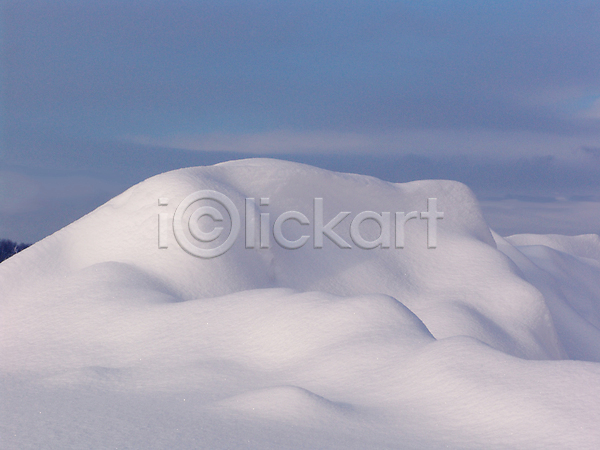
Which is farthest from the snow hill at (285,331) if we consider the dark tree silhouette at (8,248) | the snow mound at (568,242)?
the dark tree silhouette at (8,248)

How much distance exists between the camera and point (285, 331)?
666 cm

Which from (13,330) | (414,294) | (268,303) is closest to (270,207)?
(414,294)

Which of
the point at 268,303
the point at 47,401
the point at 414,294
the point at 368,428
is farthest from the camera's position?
the point at 414,294

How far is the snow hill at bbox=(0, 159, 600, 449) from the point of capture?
174 inches

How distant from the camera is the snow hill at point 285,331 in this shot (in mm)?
4426

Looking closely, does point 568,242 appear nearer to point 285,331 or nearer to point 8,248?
point 285,331

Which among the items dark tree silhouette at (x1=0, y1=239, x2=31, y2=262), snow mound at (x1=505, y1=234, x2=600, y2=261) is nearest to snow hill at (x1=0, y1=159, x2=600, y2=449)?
snow mound at (x1=505, y1=234, x2=600, y2=261)

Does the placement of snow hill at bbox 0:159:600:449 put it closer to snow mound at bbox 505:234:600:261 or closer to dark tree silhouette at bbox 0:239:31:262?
snow mound at bbox 505:234:600:261

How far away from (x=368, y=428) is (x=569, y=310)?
12.5 m

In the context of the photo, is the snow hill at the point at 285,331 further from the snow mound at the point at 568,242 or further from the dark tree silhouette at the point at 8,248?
the dark tree silhouette at the point at 8,248

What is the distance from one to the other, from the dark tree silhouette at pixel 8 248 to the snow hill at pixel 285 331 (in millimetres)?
20717

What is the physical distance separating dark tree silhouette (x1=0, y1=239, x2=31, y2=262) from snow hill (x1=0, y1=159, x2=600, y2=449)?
20.7m

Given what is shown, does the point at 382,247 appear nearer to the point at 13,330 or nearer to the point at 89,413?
the point at 13,330

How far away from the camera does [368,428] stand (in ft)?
14.4
